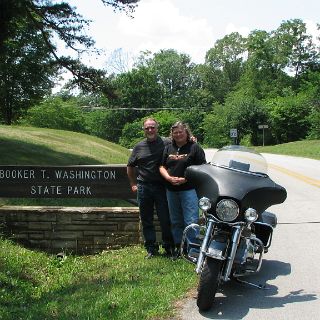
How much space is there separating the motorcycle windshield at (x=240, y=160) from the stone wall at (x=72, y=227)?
2.61 metres

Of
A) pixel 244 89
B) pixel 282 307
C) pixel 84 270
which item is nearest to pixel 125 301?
pixel 282 307

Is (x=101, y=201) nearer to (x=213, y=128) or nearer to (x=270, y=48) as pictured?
(x=213, y=128)

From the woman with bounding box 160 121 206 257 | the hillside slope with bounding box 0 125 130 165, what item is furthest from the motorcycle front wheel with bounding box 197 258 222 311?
the hillside slope with bounding box 0 125 130 165

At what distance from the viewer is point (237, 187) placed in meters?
5.48

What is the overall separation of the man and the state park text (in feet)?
4.20

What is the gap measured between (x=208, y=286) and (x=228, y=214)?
72 cm

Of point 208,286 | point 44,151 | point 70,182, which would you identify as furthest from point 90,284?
point 44,151

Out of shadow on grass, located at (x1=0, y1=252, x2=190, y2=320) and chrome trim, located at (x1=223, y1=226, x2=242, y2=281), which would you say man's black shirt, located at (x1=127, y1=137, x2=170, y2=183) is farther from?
chrome trim, located at (x1=223, y1=226, x2=242, y2=281)

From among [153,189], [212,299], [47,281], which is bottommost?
[47,281]

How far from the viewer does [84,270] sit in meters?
7.27

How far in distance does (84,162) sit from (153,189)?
11.6 meters

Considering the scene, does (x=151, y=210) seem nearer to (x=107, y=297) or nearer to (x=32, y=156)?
(x=107, y=297)

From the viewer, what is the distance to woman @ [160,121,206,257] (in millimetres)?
6891

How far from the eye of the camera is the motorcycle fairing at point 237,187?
5445 mm
